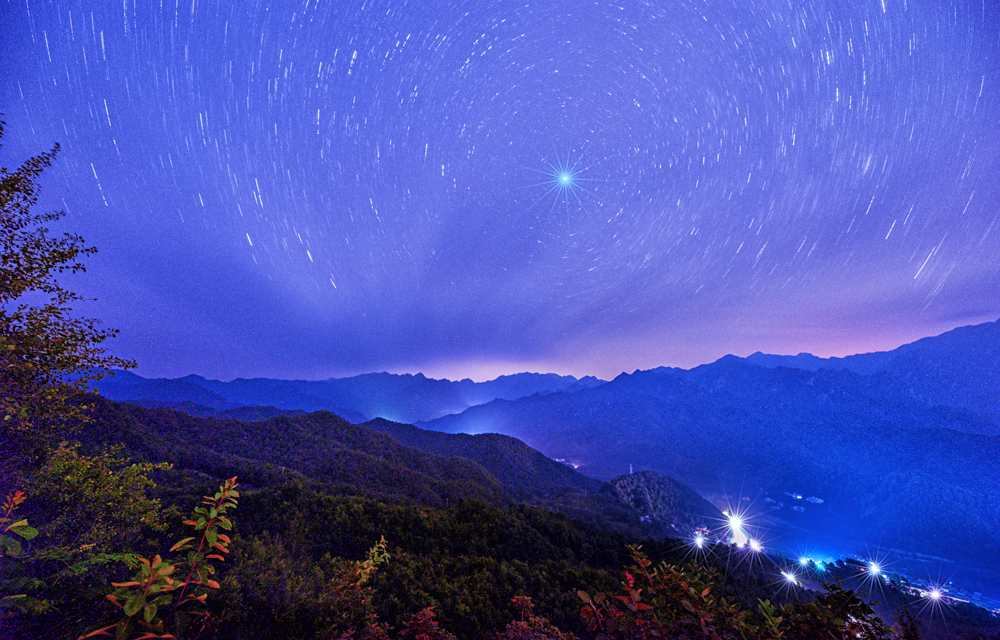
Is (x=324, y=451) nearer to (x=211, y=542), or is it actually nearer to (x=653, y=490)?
(x=211, y=542)

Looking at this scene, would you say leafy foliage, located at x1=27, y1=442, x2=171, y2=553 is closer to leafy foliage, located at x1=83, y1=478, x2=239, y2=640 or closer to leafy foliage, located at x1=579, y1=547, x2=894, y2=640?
leafy foliage, located at x1=83, y1=478, x2=239, y2=640

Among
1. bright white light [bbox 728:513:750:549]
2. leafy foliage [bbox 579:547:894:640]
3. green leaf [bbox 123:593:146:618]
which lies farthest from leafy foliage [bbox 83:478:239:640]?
bright white light [bbox 728:513:750:549]

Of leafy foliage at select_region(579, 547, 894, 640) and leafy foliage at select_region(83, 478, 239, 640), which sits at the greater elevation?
leafy foliage at select_region(83, 478, 239, 640)

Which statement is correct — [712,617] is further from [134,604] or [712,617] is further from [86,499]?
[86,499]

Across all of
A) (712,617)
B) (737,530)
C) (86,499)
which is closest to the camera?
(712,617)

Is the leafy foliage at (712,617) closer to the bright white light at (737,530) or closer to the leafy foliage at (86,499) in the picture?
the leafy foliage at (86,499)

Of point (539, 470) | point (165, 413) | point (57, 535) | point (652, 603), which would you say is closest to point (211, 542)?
point (652, 603)

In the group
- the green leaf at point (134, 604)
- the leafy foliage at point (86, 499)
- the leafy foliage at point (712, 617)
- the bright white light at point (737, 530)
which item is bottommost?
the bright white light at point (737, 530)

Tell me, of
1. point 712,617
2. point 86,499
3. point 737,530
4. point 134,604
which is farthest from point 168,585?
point 737,530

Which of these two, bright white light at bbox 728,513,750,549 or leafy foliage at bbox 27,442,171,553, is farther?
bright white light at bbox 728,513,750,549

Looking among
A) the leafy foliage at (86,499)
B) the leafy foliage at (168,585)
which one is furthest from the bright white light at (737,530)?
the leafy foliage at (168,585)

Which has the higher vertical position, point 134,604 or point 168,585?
point 168,585

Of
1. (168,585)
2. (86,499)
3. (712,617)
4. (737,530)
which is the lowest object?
(737,530)
